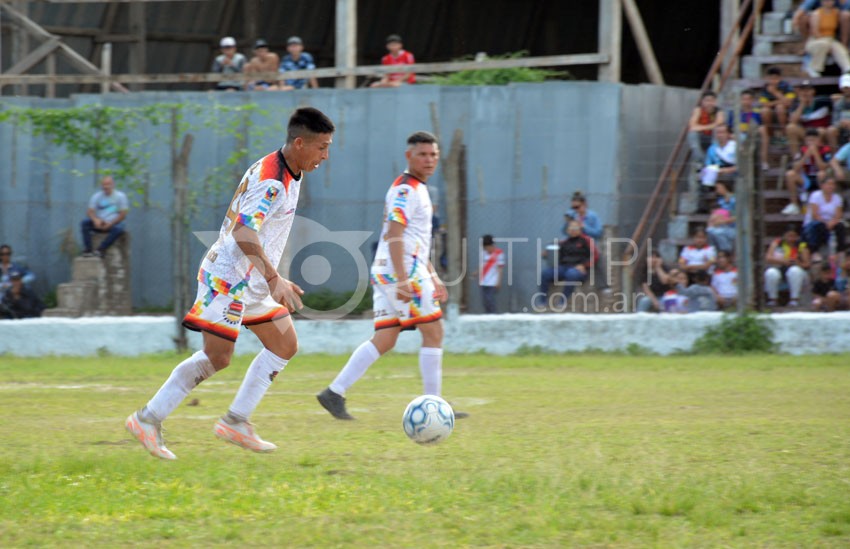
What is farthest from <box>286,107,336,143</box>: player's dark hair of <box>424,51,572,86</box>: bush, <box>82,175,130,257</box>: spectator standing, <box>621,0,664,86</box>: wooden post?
<box>621,0,664,86</box>: wooden post

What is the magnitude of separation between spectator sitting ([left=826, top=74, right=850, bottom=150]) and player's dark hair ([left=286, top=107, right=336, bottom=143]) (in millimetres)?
11134

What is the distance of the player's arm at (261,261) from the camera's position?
21.8ft

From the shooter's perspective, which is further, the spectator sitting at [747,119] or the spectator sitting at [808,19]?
the spectator sitting at [808,19]

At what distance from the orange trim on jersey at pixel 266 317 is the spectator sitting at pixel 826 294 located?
31.4ft

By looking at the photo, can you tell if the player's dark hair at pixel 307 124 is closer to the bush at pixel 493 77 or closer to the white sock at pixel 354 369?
the white sock at pixel 354 369

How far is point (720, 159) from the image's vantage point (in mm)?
16984

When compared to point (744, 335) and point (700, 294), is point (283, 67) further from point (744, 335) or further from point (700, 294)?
point (744, 335)

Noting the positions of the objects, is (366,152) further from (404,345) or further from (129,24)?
(129,24)

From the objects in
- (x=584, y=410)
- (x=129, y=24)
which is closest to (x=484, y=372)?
(x=584, y=410)

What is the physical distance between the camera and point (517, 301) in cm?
1630

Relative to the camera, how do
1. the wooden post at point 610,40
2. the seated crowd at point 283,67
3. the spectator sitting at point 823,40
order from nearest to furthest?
the spectator sitting at point 823,40 < the wooden post at point 610,40 < the seated crowd at point 283,67

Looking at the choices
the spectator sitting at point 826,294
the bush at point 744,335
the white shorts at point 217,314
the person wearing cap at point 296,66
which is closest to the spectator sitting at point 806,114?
the spectator sitting at point 826,294

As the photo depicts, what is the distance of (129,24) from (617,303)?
16.4 metres

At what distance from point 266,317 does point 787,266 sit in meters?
9.81
